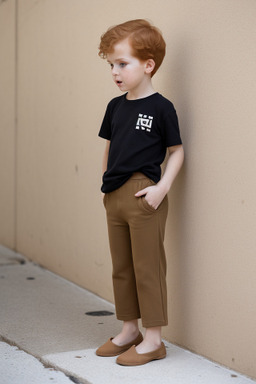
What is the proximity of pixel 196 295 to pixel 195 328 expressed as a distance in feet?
0.53

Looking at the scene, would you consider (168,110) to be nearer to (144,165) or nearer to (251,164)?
(144,165)

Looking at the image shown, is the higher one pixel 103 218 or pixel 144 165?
pixel 144 165

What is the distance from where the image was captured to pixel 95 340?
3.33m

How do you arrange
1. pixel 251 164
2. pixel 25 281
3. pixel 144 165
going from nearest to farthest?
pixel 251 164
pixel 144 165
pixel 25 281

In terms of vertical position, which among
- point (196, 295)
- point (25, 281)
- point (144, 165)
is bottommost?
point (25, 281)

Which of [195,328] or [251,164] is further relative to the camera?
[195,328]

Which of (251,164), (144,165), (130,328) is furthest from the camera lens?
(130,328)

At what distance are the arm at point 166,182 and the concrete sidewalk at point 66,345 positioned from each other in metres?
0.74

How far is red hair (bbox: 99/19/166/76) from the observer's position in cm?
289

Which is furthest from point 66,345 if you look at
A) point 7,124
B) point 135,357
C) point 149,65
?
point 7,124

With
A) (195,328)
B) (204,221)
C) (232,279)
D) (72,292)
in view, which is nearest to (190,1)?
(204,221)

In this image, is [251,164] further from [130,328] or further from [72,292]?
[72,292]

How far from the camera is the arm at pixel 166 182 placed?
2861 millimetres

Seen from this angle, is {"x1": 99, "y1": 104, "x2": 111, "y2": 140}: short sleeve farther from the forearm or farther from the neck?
the forearm
